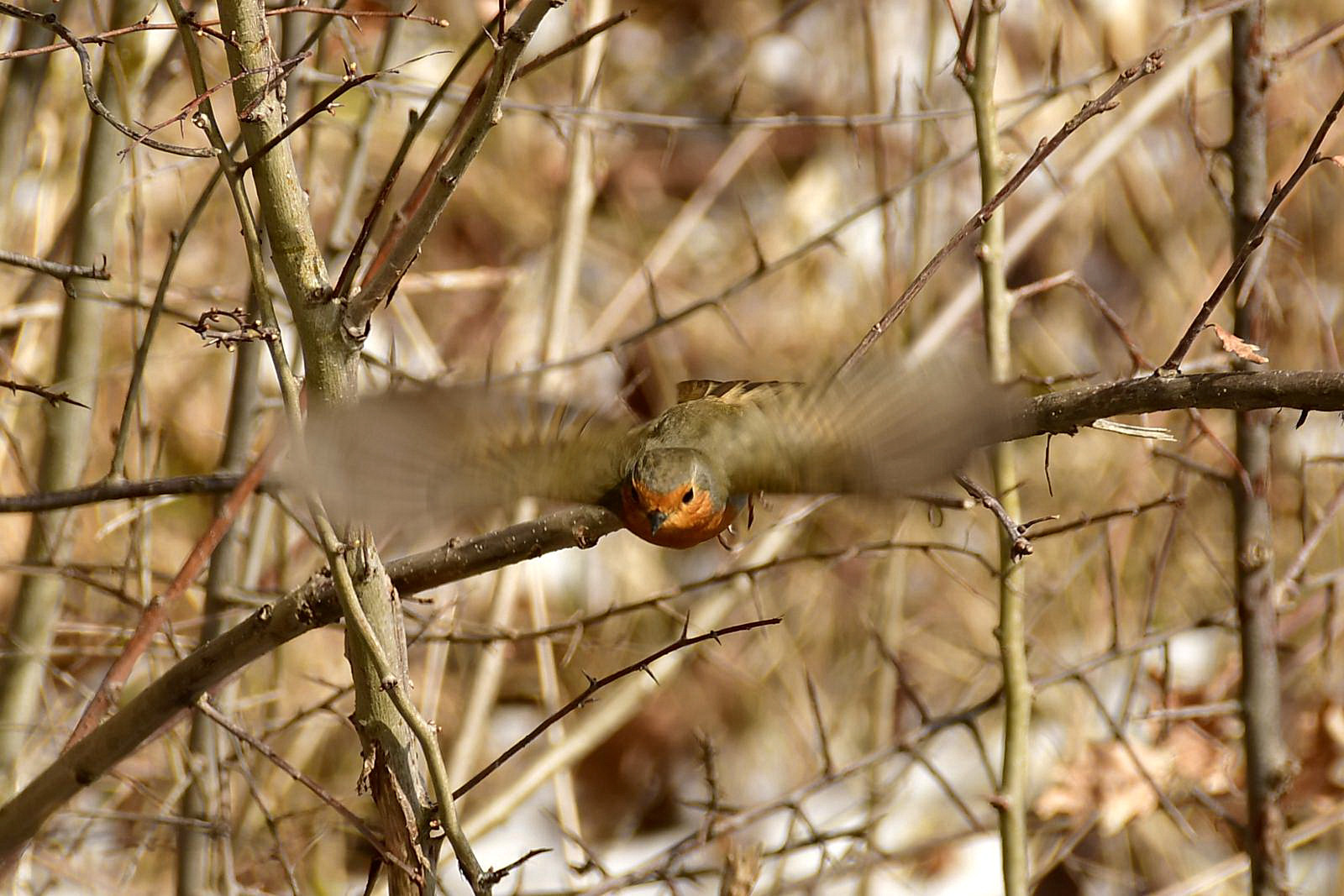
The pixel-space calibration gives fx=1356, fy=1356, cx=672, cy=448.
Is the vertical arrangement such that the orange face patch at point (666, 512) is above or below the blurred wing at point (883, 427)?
above

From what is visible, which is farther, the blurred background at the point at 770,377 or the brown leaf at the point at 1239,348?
the blurred background at the point at 770,377

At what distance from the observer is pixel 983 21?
227 cm

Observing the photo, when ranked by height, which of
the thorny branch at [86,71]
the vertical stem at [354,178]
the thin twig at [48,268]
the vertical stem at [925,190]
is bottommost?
the thin twig at [48,268]

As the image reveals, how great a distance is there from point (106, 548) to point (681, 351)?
222 cm

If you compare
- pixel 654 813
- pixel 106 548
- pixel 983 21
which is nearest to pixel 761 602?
pixel 654 813

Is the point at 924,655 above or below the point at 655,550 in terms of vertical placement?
below

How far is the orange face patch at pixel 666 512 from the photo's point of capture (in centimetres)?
185

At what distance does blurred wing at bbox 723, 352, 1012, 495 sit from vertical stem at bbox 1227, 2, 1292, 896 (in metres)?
1.05

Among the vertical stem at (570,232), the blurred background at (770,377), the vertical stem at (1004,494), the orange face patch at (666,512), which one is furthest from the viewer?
the vertical stem at (570,232)

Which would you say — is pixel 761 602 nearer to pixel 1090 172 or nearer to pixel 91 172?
pixel 1090 172

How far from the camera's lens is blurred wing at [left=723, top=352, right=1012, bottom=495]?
1489 millimetres

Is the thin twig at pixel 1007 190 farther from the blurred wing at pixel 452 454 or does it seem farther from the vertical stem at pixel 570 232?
the vertical stem at pixel 570 232

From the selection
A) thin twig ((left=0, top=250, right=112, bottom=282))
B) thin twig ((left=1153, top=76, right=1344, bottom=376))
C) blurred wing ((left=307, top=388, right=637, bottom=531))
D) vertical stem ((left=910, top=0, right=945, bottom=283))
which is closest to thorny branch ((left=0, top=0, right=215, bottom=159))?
thin twig ((left=0, top=250, right=112, bottom=282))

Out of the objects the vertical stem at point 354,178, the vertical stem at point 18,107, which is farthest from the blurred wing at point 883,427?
the vertical stem at point 18,107
